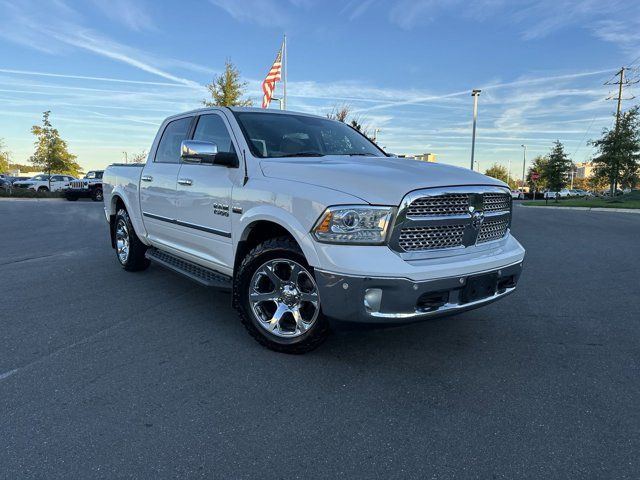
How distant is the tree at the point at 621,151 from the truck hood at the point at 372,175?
3490cm

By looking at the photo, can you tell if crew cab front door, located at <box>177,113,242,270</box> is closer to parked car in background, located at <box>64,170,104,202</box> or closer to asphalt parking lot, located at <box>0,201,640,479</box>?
asphalt parking lot, located at <box>0,201,640,479</box>

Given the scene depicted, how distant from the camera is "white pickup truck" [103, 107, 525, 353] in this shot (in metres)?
2.89

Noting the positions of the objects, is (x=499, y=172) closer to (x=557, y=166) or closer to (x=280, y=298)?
(x=557, y=166)

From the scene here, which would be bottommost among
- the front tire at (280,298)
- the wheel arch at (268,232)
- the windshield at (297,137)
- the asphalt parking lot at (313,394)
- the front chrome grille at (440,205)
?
the asphalt parking lot at (313,394)

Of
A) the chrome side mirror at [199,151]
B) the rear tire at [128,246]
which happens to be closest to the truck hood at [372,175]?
the chrome side mirror at [199,151]

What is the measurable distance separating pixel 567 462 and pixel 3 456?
2709 millimetres

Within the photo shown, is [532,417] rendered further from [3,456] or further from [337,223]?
[3,456]

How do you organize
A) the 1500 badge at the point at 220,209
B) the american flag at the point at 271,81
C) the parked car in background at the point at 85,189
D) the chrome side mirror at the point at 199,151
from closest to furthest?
the chrome side mirror at the point at 199,151, the 1500 badge at the point at 220,209, the american flag at the point at 271,81, the parked car in background at the point at 85,189

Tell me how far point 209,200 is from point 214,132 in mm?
765

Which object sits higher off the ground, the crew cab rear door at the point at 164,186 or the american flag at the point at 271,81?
the american flag at the point at 271,81

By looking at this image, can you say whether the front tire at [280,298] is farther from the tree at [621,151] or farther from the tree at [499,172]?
the tree at [499,172]

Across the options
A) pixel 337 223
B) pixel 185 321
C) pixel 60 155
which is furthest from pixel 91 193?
pixel 337 223

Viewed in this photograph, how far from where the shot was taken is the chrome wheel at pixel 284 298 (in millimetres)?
3285

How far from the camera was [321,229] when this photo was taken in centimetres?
298
